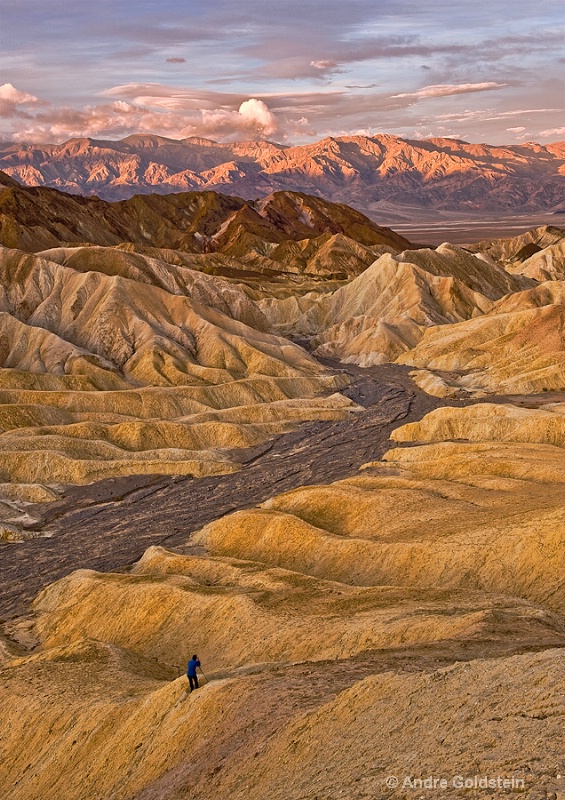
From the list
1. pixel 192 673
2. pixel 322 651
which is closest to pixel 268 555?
pixel 322 651

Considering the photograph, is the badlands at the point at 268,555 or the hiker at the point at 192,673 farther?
the hiker at the point at 192,673

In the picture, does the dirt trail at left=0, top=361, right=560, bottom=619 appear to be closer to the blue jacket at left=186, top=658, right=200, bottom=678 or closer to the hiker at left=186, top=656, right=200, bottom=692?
the hiker at left=186, top=656, right=200, bottom=692

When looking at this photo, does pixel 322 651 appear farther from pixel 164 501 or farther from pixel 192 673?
pixel 164 501

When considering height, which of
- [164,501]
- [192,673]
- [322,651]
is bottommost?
[164,501]

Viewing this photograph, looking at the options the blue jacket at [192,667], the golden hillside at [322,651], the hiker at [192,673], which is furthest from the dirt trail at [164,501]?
the blue jacket at [192,667]

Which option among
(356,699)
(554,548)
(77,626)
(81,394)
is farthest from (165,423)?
(356,699)

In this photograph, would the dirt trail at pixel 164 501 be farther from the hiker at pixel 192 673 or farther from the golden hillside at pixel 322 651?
the hiker at pixel 192 673

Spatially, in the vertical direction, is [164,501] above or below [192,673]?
below

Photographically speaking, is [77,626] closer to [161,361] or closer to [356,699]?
[356,699]

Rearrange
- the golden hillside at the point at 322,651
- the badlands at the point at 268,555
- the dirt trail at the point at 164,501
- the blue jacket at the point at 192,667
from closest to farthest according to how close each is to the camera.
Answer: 1. the golden hillside at the point at 322,651
2. the badlands at the point at 268,555
3. the blue jacket at the point at 192,667
4. the dirt trail at the point at 164,501
